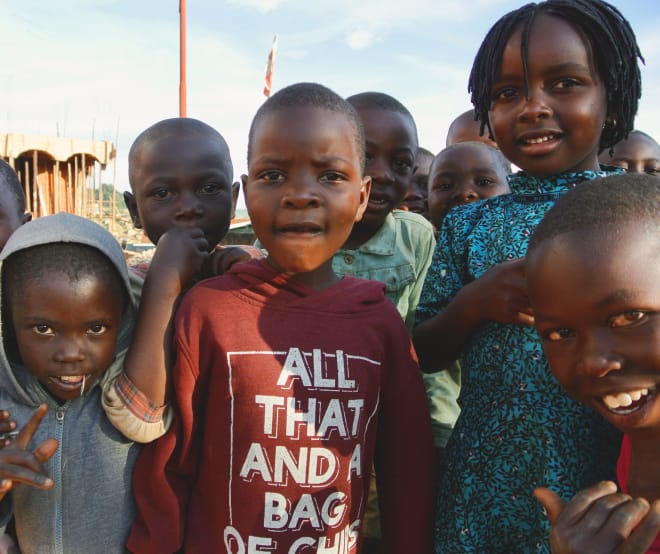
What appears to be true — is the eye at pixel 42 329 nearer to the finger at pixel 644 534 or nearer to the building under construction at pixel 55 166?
the finger at pixel 644 534

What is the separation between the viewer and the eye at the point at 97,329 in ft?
4.67

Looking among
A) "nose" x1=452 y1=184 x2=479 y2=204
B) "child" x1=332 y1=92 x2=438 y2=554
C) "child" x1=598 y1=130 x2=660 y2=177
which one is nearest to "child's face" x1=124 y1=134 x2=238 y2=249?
"child" x1=332 y1=92 x2=438 y2=554

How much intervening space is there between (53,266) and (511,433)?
118cm

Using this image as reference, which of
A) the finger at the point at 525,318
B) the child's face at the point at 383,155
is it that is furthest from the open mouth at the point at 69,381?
the child's face at the point at 383,155

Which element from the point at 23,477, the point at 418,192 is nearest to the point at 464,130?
the point at 418,192

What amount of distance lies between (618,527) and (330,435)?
0.67 m

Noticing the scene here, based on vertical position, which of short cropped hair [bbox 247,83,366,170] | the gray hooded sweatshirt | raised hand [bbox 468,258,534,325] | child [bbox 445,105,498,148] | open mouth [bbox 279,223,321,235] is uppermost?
child [bbox 445,105,498,148]

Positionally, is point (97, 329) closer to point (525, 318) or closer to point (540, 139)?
point (525, 318)

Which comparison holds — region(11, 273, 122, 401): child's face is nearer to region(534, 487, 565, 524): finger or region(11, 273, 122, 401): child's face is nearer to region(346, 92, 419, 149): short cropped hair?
region(534, 487, 565, 524): finger

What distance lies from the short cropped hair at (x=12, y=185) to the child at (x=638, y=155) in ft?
10.2

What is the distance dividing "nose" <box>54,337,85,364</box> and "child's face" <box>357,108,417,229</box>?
116 centimetres

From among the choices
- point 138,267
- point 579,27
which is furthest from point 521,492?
point 138,267

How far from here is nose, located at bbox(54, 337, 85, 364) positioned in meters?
1.36

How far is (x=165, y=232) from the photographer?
1.75 m
